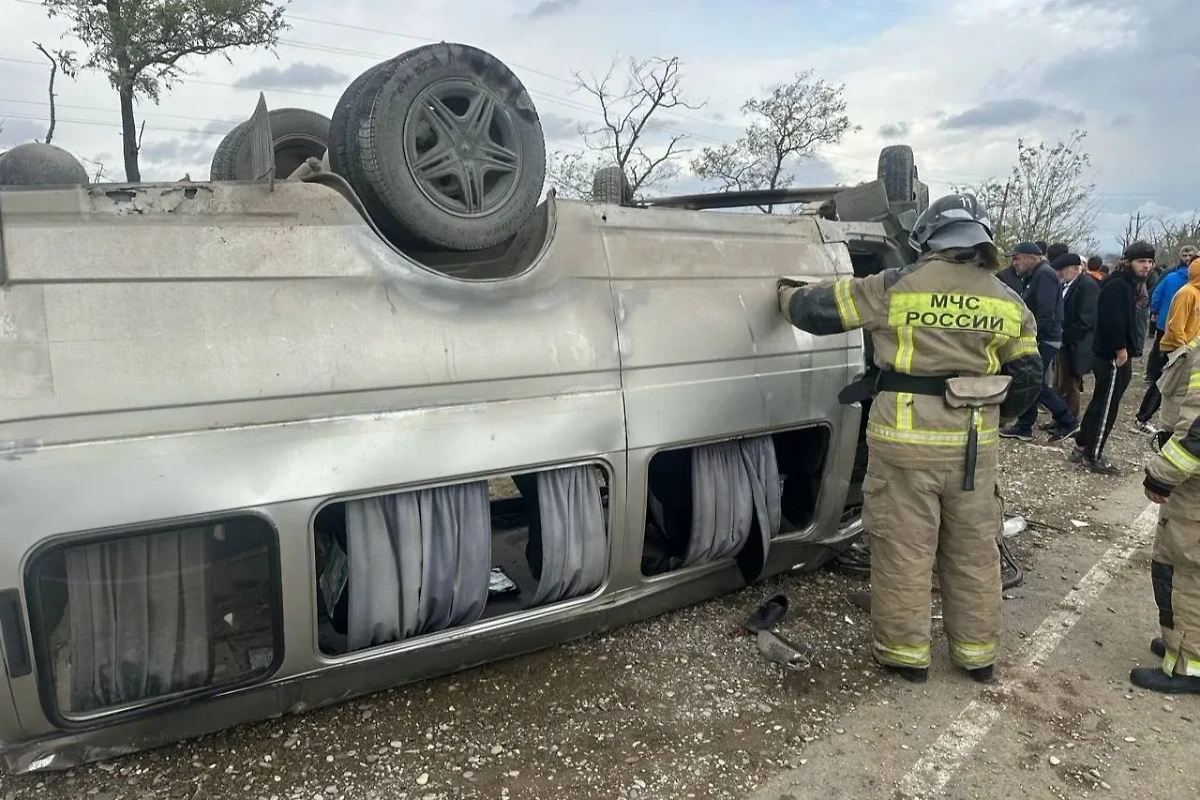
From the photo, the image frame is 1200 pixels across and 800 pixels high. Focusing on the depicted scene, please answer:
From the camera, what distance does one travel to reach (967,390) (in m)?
3.00

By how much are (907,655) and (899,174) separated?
2.42 meters

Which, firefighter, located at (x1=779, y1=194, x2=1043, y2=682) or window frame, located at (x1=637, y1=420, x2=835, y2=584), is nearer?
window frame, located at (x1=637, y1=420, x2=835, y2=584)

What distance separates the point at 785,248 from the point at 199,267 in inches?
88.4

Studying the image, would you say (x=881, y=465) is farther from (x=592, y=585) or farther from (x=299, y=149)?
(x=299, y=149)

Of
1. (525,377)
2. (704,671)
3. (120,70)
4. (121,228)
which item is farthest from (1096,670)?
(120,70)

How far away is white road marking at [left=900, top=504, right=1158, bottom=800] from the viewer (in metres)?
2.54

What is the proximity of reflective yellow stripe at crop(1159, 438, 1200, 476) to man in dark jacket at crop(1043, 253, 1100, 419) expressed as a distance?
15.1ft

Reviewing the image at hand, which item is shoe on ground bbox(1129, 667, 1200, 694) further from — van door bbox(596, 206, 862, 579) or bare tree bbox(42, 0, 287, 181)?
bare tree bbox(42, 0, 287, 181)

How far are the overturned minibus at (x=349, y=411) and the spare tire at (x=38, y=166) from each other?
2.19 feet

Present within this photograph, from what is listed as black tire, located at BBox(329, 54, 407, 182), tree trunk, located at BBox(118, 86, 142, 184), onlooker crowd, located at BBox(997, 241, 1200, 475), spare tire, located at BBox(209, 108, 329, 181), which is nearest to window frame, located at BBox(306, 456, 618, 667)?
black tire, located at BBox(329, 54, 407, 182)

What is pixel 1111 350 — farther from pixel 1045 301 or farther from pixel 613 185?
pixel 613 185

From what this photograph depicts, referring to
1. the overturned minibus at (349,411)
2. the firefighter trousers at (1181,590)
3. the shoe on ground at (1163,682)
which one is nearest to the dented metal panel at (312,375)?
the overturned minibus at (349,411)

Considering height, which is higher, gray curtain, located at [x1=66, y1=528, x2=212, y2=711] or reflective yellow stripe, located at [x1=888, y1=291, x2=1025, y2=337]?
reflective yellow stripe, located at [x1=888, y1=291, x2=1025, y2=337]

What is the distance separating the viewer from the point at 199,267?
85.0 inches
